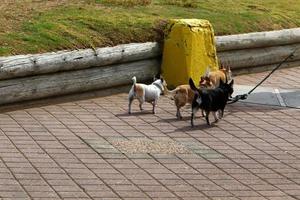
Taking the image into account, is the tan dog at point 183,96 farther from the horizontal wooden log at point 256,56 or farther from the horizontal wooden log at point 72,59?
the horizontal wooden log at point 256,56

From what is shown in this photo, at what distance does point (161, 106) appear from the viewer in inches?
422

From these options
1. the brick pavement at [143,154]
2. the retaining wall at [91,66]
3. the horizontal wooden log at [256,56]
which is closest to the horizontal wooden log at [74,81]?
the retaining wall at [91,66]

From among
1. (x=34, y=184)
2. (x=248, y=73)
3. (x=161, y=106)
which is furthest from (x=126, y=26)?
(x=34, y=184)

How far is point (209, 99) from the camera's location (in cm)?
940

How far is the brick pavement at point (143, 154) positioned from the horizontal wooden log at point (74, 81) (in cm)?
20

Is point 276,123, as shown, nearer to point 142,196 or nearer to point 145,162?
point 145,162

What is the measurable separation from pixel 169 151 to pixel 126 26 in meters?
3.98

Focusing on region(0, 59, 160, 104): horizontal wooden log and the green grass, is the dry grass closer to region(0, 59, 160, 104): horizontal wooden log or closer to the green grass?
the green grass

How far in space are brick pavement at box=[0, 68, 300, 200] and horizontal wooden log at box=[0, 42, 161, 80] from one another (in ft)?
1.74

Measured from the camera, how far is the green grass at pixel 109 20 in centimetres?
1087

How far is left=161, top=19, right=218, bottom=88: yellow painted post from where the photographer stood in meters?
11.5

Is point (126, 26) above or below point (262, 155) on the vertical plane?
above

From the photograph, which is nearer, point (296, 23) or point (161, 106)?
point (161, 106)

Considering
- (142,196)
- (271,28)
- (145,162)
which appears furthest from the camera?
(271,28)
